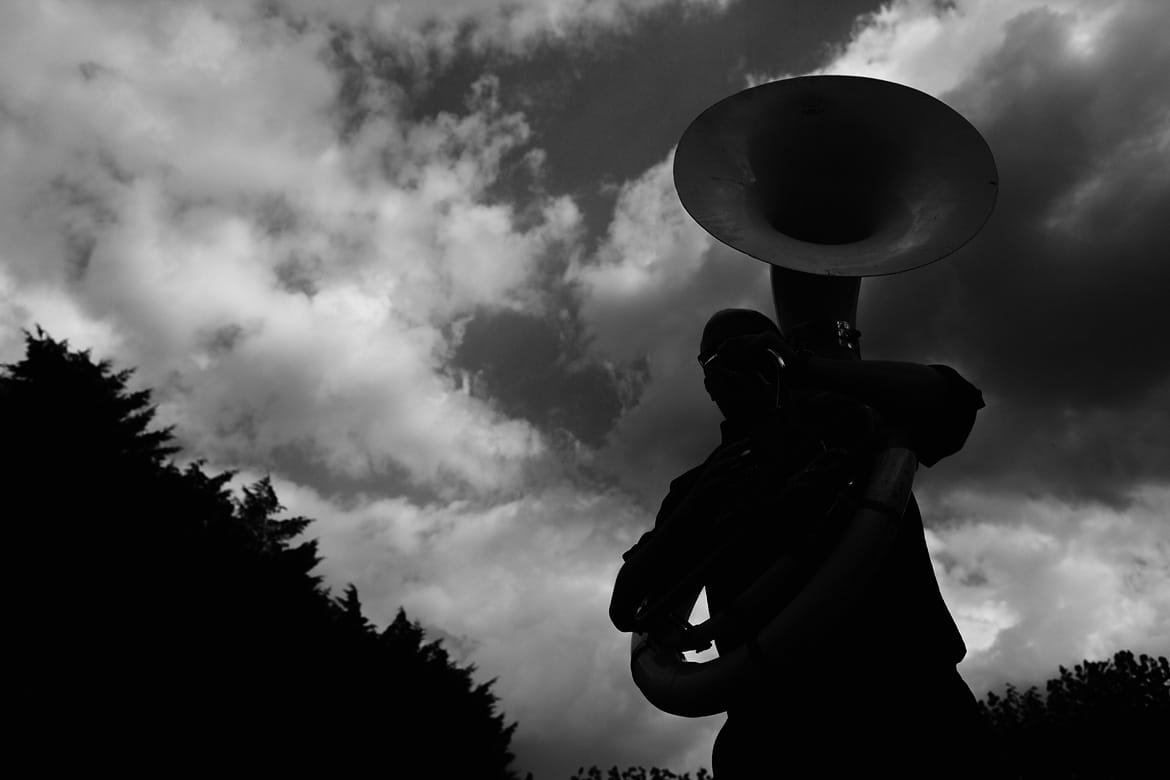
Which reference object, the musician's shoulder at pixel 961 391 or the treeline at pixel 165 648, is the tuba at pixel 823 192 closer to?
the musician's shoulder at pixel 961 391

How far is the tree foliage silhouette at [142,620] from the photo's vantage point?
13391mm

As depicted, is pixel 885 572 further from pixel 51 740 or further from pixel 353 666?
pixel 353 666

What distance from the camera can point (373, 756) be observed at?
22.2 metres

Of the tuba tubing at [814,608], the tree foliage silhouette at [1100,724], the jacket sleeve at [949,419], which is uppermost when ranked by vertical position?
the tree foliage silhouette at [1100,724]

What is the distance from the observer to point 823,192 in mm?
3334

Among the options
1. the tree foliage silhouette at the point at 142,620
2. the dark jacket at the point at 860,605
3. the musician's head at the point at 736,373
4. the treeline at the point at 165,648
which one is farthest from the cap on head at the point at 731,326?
the tree foliage silhouette at the point at 142,620

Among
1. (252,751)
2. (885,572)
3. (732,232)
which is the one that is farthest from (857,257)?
(252,751)

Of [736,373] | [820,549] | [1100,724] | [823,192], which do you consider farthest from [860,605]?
[1100,724]

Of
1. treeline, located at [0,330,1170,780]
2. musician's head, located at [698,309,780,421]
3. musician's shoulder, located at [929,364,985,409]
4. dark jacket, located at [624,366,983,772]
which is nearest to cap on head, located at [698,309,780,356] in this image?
musician's head, located at [698,309,780,421]

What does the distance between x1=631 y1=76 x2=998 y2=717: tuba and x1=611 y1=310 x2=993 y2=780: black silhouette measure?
0.61 feet

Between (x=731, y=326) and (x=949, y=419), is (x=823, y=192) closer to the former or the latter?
(x=731, y=326)

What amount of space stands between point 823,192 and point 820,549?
1.76 metres

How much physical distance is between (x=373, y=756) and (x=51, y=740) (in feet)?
36.8

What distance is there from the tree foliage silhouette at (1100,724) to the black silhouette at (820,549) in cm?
1313
